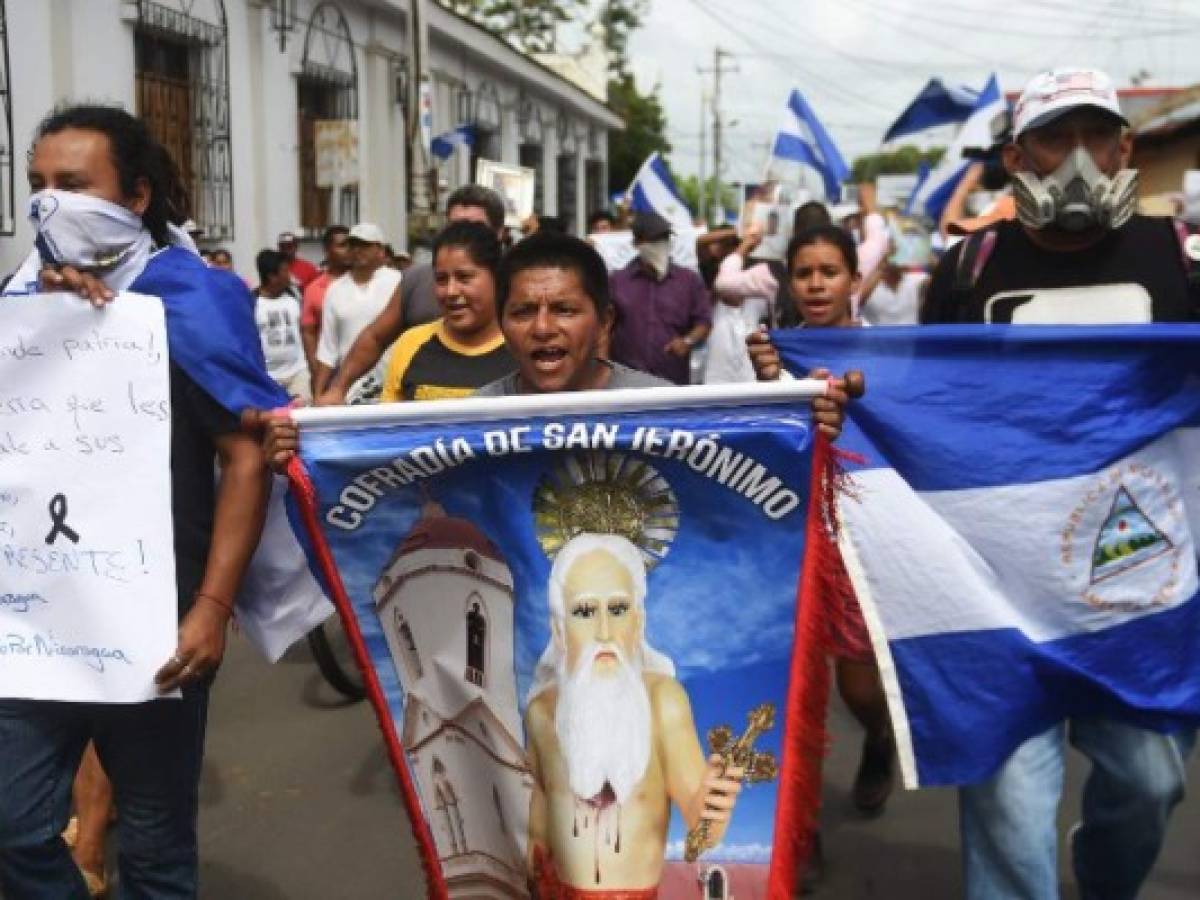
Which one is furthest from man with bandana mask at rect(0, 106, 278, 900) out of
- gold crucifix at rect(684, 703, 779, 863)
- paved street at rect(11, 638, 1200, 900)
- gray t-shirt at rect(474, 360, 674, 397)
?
paved street at rect(11, 638, 1200, 900)

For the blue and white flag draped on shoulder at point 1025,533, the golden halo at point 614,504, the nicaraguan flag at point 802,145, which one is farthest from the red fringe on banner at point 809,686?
the nicaraguan flag at point 802,145

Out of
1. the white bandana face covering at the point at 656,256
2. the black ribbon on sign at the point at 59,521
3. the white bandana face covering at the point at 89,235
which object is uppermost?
the white bandana face covering at the point at 89,235

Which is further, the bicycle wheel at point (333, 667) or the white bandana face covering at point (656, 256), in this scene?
the white bandana face covering at point (656, 256)

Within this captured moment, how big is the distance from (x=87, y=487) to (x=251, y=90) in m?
12.1

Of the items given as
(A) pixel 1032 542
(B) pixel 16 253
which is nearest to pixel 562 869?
(A) pixel 1032 542

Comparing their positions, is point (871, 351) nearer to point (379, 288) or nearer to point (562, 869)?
point (562, 869)

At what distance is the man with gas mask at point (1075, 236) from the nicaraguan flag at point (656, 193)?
11483mm

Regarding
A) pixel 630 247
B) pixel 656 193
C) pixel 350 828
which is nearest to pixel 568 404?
pixel 350 828

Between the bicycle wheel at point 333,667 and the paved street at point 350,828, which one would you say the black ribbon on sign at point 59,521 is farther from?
the bicycle wheel at point 333,667

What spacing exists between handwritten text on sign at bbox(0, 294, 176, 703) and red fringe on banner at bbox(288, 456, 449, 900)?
31 centimetres

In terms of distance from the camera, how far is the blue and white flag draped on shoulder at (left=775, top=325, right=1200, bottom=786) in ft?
10.0

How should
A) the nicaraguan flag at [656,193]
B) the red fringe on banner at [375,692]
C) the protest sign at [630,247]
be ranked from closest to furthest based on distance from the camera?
the red fringe on banner at [375,692] → the protest sign at [630,247] → the nicaraguan flag at [656,193]

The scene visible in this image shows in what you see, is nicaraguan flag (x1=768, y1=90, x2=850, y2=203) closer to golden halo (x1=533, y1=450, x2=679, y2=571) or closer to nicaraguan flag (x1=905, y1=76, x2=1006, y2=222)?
nicaraguan flag (x1=905, y1=76, x2=1006, y2=222)

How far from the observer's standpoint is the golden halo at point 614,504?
2.55 m
